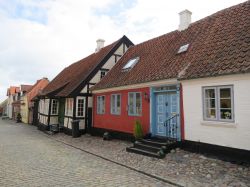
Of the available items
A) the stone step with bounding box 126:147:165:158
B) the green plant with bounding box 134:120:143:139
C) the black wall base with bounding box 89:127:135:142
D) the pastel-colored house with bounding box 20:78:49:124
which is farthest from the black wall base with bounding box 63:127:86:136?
A: the pastel-colored house with bounding box 20:78:49:124

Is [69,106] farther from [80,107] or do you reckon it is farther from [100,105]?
[100,105]

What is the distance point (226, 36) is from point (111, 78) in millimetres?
8275

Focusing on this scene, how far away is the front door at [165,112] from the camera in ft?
35.6

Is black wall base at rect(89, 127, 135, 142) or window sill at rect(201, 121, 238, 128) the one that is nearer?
window sill at rect(201, 121, 238, 128)

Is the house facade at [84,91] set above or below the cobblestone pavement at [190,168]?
above

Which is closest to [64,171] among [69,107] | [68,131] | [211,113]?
[211,113]

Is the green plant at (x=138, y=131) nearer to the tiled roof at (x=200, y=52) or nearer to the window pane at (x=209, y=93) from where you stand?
the tiled roof at (x=200, y=52)

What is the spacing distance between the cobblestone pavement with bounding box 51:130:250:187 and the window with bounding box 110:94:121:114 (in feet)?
15.3

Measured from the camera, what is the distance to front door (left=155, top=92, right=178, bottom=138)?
1086 centimetres

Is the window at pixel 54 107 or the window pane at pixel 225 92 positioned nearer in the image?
the window pane at pixel 225 92

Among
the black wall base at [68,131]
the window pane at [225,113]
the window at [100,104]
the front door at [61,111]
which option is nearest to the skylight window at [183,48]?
the window pane at [225,113]

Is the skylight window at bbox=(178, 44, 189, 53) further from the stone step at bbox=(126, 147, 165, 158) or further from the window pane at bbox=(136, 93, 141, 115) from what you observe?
the stone step at bbox=(126, 147, 165, 158)

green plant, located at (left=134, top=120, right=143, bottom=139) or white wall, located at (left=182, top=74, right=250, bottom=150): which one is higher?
white wall, located at (left=182, top=74, right=250, bottom=150)

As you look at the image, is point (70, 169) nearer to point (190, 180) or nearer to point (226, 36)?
point (190, 180)
